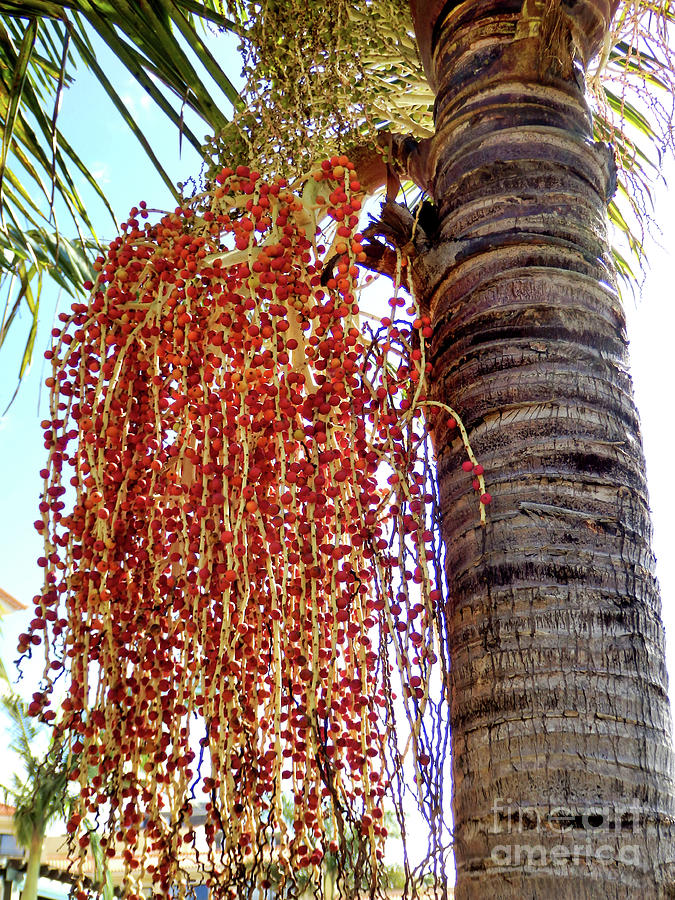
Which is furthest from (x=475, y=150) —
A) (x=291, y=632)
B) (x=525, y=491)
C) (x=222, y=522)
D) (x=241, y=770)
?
(x=241, y=770)

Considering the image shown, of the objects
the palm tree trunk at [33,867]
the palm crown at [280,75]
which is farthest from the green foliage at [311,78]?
the palm tree trunk at [33,867]

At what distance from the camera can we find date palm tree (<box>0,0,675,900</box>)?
45.7 inches

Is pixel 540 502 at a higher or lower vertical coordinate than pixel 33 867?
higher

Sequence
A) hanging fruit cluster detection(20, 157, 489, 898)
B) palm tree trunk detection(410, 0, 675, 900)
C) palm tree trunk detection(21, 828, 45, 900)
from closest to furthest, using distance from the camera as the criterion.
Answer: palm tree trunk detection(410, 0, 675, 900) → hanging fruit cluster detection(20, 157, 489, 898) → palm tree trunk detection(21, 828, 45, 900)

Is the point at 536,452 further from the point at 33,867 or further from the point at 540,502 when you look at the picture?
the point at 33,867

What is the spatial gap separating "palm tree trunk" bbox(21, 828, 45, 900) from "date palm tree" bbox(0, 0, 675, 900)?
9.18m

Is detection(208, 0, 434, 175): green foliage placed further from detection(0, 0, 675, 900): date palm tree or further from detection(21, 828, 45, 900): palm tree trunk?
detection(21, 828, 45, 900): palm tree trunk

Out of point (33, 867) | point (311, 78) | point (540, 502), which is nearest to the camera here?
point (540, 502)

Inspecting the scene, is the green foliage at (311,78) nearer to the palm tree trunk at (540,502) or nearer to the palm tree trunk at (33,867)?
Answer: the palm tree trunk at (540,502)

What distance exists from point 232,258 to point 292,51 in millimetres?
605

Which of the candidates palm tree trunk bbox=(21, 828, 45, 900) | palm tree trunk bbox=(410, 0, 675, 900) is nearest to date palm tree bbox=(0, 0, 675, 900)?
palm tree trunk bbox=(410, 0, 675, 900)

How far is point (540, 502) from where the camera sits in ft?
4.48

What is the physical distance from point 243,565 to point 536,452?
0.55 m

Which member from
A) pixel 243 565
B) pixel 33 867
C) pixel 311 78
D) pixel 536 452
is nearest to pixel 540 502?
pixel 536 452
